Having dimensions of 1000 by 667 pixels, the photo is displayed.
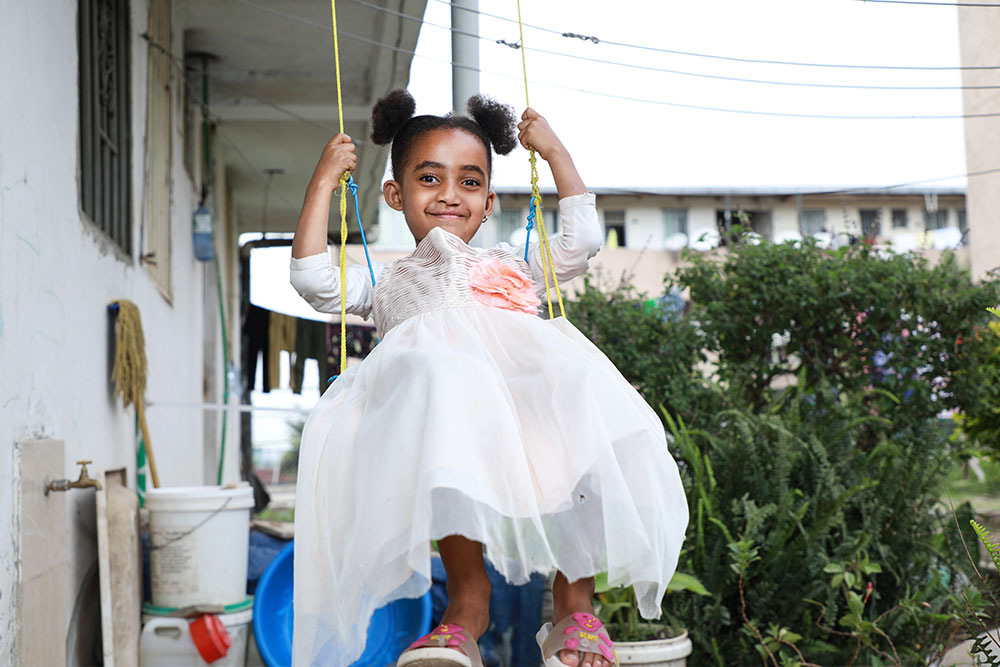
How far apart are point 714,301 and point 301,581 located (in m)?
4.41

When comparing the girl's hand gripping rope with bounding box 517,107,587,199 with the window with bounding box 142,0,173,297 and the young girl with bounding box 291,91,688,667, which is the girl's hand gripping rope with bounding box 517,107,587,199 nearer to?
the young girl with bounding box 291,91,688,667

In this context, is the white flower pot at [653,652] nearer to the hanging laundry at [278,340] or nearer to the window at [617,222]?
the hanging laundry at [278,340]

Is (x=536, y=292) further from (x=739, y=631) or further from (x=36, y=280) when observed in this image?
(x=739, y=631)

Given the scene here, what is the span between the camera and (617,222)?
74.5 feet

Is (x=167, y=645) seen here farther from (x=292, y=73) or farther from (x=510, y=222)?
(x=510, y=222)

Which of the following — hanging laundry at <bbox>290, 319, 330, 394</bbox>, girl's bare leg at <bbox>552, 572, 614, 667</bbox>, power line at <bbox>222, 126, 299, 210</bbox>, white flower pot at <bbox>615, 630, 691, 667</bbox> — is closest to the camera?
girl's bare leg at <bbox>552, 572, 614, 667</bbox>

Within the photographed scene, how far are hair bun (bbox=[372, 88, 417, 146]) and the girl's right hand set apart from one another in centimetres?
32

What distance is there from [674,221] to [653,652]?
2007 cm

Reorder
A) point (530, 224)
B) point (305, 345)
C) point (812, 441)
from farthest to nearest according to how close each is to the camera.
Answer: point (305, 345), point (812, 441), point (530, 224)

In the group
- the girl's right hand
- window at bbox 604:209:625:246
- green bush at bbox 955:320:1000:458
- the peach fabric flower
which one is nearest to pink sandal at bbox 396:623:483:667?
the peach fabric flower

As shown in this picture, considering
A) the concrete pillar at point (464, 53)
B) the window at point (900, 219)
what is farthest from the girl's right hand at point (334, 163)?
the window at point (900, 219)

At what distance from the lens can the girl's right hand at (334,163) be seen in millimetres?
2512

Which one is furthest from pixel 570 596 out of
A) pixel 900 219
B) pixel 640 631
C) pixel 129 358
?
pixel 900 219

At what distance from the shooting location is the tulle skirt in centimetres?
189
